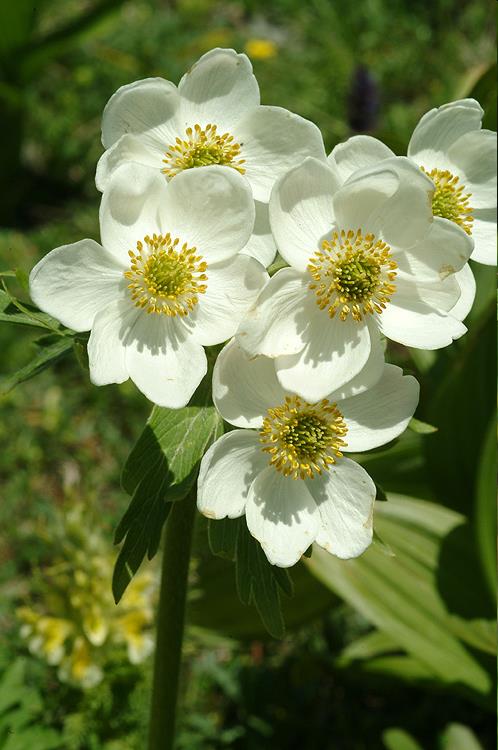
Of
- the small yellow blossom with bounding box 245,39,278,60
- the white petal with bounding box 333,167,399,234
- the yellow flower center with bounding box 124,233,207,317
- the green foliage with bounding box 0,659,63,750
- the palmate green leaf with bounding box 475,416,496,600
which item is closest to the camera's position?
the white petal with bounding box 333,167,399,234

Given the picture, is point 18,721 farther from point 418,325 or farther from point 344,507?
point 418,325

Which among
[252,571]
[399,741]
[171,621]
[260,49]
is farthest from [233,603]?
[260,49]

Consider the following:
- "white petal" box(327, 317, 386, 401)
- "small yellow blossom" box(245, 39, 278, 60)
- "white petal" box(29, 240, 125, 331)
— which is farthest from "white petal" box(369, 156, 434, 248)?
"small yellow blossom" box(245, 39, 278, 60)

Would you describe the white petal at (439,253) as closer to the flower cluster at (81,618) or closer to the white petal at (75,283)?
the white petal at (75,283)

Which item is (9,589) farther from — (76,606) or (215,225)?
(215,225)

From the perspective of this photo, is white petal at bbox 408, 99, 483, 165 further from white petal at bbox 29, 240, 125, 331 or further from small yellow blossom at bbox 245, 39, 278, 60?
small yellow blossom at bbox 245, 39, 278, 60

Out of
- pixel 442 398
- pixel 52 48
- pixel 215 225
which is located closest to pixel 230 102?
pixel 215 225
